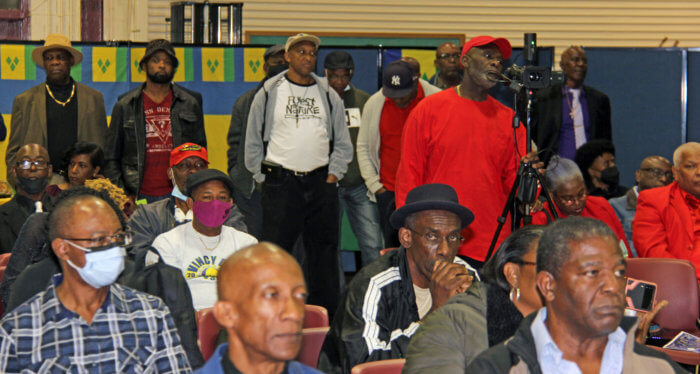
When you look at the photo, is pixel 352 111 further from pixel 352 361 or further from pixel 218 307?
pixel 218 307

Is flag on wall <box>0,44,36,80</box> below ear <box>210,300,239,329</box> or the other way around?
the other way around

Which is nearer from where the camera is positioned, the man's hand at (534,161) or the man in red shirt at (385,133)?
the man's hand at (534,161)

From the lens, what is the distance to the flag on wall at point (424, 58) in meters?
8.14

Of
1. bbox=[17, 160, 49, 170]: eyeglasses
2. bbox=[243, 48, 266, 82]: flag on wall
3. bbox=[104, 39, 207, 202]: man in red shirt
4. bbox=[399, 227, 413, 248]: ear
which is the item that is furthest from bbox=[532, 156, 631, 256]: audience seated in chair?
bbox=[243, 48, 266, 82]: flag on wall

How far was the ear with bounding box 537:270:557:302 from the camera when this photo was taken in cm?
260

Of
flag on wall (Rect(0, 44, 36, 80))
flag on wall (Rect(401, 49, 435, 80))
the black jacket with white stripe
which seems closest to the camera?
the black jacket with white stripe

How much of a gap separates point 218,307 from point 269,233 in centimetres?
394

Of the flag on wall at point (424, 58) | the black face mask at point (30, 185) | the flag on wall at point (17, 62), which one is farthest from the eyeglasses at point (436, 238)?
the flag on wall at point (17, 62)

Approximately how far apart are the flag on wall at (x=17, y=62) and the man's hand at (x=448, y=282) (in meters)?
5.15

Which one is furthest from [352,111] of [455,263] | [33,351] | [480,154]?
[33,351]

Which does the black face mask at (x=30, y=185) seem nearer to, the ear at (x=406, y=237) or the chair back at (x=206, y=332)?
the chair back at (x=206, y=332)

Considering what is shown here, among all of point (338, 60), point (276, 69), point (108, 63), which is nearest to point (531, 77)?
point (338, 60)

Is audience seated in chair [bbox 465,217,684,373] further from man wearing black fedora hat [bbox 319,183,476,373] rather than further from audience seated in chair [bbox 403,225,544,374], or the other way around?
man wearing black fedora hat [bbox 319,183,476,373]

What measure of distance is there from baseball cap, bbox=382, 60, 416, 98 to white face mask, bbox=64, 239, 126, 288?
382 cm
